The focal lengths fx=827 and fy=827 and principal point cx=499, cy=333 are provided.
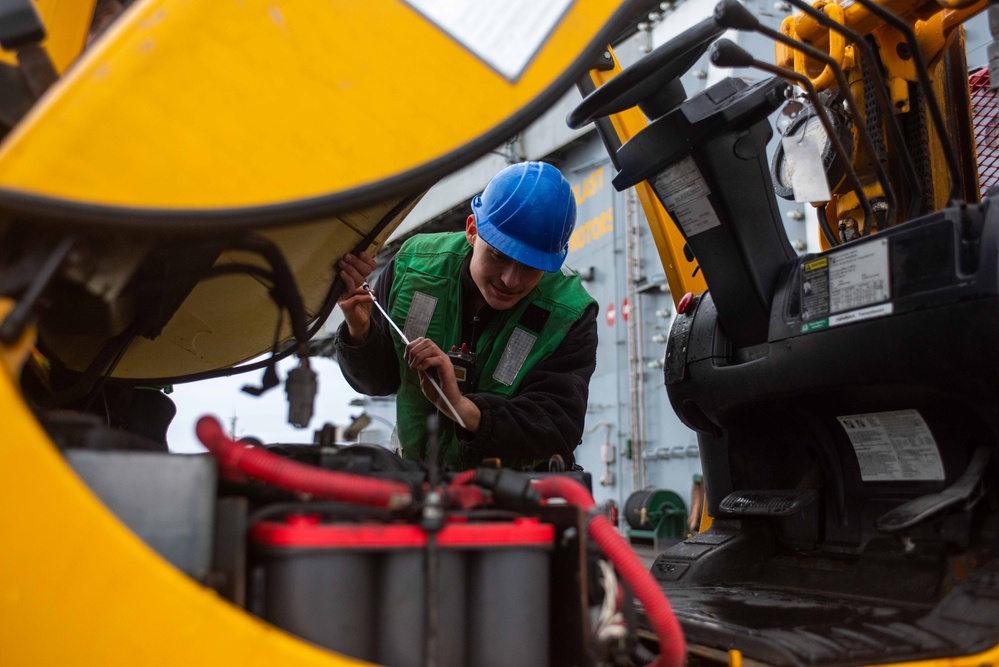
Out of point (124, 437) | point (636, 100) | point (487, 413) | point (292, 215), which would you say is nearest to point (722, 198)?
point (636, 100)

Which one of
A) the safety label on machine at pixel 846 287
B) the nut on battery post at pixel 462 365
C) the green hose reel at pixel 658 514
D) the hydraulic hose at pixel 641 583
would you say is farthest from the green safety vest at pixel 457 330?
the green hose reel at pixel 658 514

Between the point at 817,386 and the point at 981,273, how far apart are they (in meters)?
0.39

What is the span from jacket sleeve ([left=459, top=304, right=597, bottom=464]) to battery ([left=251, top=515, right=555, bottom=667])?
3.31 feet

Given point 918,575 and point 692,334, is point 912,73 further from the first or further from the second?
point 918,575

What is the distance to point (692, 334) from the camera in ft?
6.52

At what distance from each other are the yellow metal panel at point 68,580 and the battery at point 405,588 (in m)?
0.13

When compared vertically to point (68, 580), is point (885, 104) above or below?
above

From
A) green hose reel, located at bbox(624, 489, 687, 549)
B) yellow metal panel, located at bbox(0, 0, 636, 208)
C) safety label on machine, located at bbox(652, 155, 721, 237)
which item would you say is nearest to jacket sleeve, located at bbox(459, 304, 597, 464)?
safety label on machine, located at bbox(652, 155, 721, 237)

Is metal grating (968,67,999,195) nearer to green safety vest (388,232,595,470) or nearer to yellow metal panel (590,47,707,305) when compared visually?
yellow metal panel (590,47,707,305)

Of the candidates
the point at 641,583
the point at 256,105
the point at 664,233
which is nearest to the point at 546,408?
the point at 664,233

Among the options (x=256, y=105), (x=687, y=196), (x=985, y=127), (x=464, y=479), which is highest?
(x=985, y=127)

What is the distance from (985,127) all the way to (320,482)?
228cm

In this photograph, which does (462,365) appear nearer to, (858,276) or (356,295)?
(356,295)

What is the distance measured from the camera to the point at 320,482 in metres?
1.04
